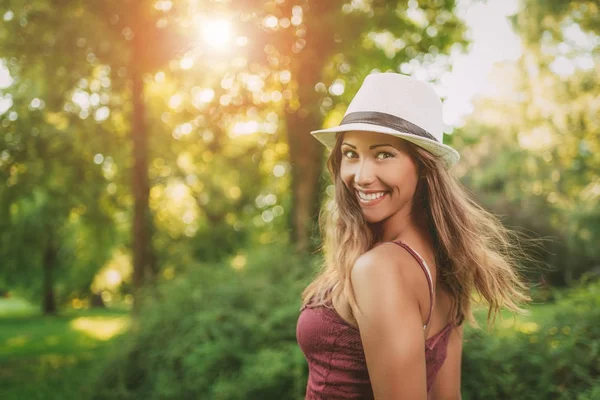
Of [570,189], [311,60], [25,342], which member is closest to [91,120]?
[311,60]

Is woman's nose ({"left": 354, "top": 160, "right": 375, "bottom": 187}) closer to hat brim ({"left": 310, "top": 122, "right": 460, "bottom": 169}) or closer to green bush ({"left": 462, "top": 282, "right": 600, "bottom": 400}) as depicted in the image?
hat brim ({"left": 310, "top": 122, "right": 460, "bottom": 169})

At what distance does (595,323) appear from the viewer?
14.0 feet

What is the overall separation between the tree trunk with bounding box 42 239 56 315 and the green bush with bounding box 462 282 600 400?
2009cm

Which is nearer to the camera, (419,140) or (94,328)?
(419,140)

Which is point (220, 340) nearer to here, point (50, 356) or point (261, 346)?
point (261, 346)

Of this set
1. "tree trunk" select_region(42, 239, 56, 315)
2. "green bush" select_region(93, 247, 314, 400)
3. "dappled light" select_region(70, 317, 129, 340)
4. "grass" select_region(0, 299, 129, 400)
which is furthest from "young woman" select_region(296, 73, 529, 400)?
"tree trunk" select_region(42, 239, 56, 315)

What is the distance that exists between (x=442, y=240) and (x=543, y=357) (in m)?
2.77

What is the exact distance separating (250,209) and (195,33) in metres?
12.8

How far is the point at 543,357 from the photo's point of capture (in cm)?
426

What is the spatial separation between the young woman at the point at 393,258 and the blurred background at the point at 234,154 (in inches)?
37.3

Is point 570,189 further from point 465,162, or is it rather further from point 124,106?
point 124,106

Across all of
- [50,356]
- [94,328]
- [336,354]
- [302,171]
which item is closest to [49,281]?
[94,328]

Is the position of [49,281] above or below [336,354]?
below

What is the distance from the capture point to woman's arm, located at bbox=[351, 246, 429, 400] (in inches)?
67.8
